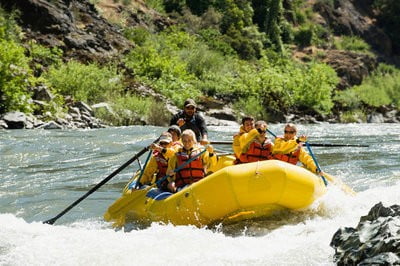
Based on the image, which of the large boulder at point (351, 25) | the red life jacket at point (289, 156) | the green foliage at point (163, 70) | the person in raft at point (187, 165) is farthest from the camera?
the large boulder at point (351, 25)

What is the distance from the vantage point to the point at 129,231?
200 inches

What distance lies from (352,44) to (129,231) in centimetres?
3759

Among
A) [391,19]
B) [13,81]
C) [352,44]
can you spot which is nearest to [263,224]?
[13,81]

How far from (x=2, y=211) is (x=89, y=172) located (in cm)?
252

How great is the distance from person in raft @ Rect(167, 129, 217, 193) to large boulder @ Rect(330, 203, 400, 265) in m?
2.05

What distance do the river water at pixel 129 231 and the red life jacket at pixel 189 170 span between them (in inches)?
25.0

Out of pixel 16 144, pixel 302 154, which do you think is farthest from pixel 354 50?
pixel 302 154

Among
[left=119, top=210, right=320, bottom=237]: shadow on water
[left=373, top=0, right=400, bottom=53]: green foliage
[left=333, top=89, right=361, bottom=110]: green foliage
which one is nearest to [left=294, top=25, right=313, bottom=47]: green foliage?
[left=373, top=0, right=400, bottom=53]: green foliage

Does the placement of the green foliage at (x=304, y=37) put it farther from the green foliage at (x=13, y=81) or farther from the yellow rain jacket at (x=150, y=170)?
the yellow rain jacket at (x=150, y=170)

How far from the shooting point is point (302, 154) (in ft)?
19.1

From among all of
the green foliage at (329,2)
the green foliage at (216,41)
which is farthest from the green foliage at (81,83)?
the green foliage at (329,2)

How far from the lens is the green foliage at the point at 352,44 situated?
39781mm

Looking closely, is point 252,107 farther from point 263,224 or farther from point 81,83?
point 263,224

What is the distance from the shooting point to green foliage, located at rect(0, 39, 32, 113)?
45.8ft
